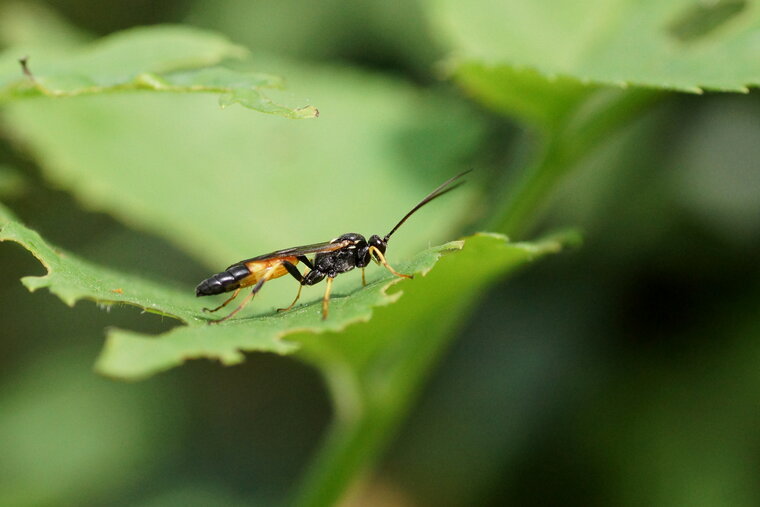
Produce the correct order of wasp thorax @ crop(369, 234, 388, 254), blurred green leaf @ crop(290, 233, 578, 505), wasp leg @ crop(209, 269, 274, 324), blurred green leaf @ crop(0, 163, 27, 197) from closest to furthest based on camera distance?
1. wasp leg @ crop(209, 269, 274, 324)
2. blurred green leaf @ crop(290, 233, 578, 505)
3. wasp thorax @ crop(369, 234, 388, 254)
4. blurred green leaf @ crop(0, 163, 27, 197)

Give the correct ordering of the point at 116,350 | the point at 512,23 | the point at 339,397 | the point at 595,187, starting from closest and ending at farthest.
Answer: the point at 116,350 < the point at 339,397 < the point at 512,23 < the point at 595,187

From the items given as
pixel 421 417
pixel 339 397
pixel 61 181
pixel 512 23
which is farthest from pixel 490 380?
pixel 61 181

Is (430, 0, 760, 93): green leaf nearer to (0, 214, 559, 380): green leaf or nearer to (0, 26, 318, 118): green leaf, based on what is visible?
(0, 214, 559, 380): green leaf

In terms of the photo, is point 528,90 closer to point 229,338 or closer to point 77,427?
point 229,338

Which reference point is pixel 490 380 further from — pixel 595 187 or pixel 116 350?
pixel 116 350

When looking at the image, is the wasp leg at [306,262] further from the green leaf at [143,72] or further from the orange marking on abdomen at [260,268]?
the green leaf at [143,72]

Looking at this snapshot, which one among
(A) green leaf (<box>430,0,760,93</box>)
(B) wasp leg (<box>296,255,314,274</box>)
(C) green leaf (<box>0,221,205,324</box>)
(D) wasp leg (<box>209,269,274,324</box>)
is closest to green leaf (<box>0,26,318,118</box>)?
(C) green leaf (<box>0,221,205,324</box>)
